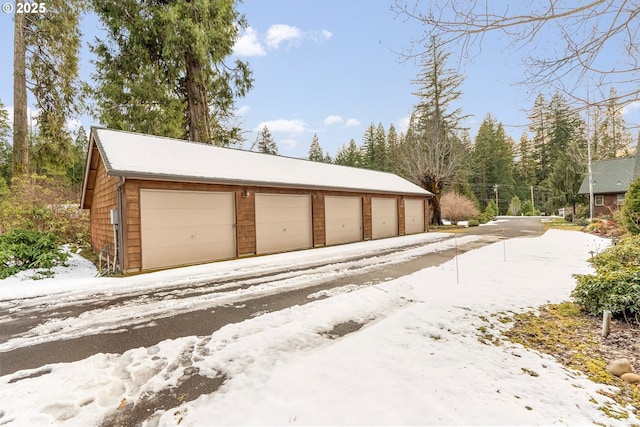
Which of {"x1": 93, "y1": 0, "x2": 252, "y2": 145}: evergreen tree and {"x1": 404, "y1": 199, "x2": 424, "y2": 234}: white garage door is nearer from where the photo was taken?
{"x1": 93, "y1": 0, "x2": 252, "y2": 145}: evergreen tree

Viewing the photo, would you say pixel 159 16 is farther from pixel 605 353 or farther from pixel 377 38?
pixel 605 353

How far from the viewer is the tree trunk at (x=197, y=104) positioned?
1454 cm

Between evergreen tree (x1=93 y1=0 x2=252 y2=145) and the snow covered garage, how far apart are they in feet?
15.2

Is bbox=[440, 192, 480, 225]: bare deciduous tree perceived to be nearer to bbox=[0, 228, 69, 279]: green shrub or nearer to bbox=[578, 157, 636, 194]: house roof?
bbox=[578, 157, 636, 194]: house roof

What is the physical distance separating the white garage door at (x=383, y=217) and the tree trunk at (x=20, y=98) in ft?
48.0

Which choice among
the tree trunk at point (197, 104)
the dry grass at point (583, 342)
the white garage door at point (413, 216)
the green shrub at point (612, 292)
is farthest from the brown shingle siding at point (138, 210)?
the green shrub at point (612, 292)

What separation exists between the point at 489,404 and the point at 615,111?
11.6 ft

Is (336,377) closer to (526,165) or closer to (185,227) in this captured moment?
(185,227)

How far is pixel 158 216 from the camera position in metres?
7.63

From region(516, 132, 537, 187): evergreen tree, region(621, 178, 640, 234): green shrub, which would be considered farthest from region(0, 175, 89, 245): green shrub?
region(516, 132, 537, 187): evergreen tree

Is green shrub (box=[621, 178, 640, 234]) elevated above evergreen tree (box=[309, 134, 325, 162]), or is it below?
below

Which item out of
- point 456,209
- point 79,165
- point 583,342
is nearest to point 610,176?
point 456,209

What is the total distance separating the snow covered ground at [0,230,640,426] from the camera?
201cm

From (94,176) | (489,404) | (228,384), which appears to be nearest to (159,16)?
(94,176)
